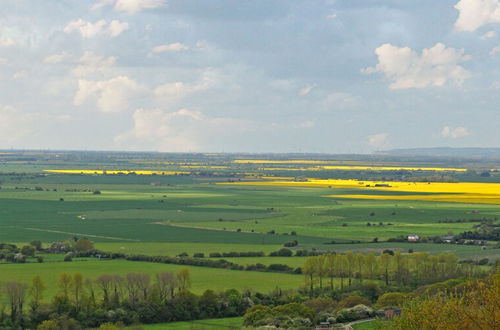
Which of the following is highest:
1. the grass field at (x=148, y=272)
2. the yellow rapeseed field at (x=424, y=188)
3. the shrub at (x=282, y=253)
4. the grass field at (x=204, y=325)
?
the yellow rapeseed field at (x=424, y=188)

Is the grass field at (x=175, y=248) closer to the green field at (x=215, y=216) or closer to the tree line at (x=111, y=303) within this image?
the green field at (x=215, y=216)

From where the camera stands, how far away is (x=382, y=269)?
61281 mm

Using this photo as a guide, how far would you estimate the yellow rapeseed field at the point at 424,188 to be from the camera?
13688 centimetres

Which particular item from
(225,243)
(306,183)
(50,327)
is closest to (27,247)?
(225,243)

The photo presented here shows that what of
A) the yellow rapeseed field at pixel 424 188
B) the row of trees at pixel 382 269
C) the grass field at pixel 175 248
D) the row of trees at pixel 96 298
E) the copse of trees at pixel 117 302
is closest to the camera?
the copse of trees at pixel 117 302

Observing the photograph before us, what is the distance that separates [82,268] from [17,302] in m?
14.0

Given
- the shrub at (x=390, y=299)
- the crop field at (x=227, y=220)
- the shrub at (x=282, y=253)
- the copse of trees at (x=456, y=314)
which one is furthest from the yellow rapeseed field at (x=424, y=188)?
the copse of trees at (x=456, y=314)

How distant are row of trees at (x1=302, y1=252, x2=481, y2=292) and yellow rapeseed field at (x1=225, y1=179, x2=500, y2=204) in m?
69.1

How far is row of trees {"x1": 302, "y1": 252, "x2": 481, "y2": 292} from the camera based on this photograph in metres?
59.6

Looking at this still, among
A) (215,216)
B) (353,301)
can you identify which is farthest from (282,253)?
(215,216)

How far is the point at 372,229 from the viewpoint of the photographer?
302 ft

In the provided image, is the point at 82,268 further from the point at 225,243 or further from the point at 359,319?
the point at 359,319

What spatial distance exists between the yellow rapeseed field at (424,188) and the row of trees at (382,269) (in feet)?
227

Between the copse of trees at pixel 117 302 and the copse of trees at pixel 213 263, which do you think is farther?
the copse of trees at pixel 213 263
